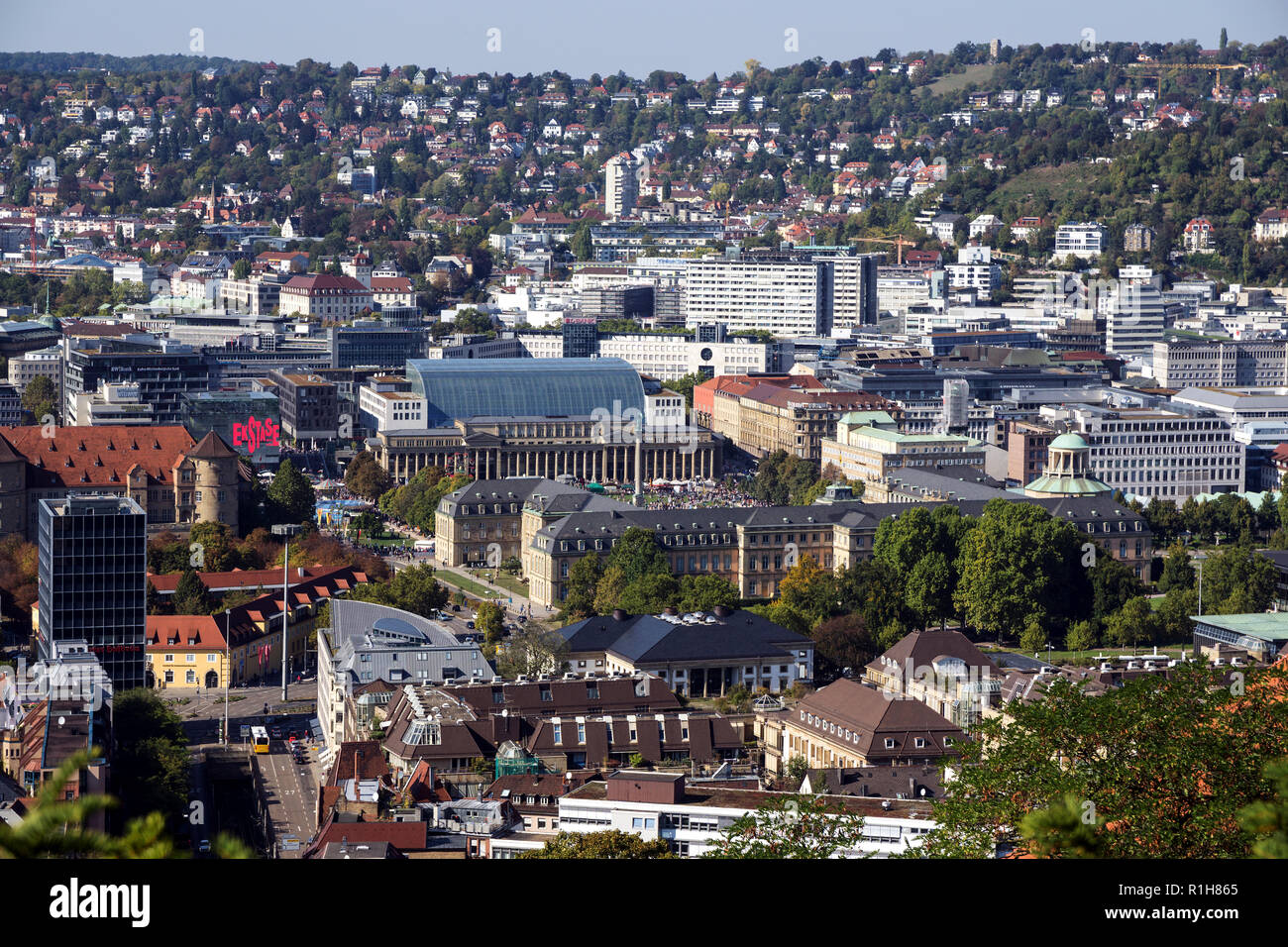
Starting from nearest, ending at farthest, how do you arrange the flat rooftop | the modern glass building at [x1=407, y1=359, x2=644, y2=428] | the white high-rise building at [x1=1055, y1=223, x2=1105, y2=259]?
the flat rooftop
the modern glass building at [x1=407, y1=359, x2=644, y2=428]
the white high-rise building at [x1=1055, y1=223, x2=1105, y2=259]

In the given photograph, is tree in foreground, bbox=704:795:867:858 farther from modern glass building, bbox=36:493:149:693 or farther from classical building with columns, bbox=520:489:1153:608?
classical building with columns, bbox=520:489:1153:608

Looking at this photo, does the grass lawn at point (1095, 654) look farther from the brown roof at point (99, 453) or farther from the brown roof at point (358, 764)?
the brown roof at point (99, 453)

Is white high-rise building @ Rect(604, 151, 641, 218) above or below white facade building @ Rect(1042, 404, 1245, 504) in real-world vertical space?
above

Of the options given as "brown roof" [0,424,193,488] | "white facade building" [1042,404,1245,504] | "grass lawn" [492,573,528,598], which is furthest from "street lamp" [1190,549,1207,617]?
"brown roof" [0,424,193,488]

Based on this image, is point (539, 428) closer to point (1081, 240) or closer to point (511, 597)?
point (511, 597)

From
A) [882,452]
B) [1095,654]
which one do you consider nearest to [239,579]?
[1095,654]

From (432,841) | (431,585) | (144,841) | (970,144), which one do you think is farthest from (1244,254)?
(144,841)
